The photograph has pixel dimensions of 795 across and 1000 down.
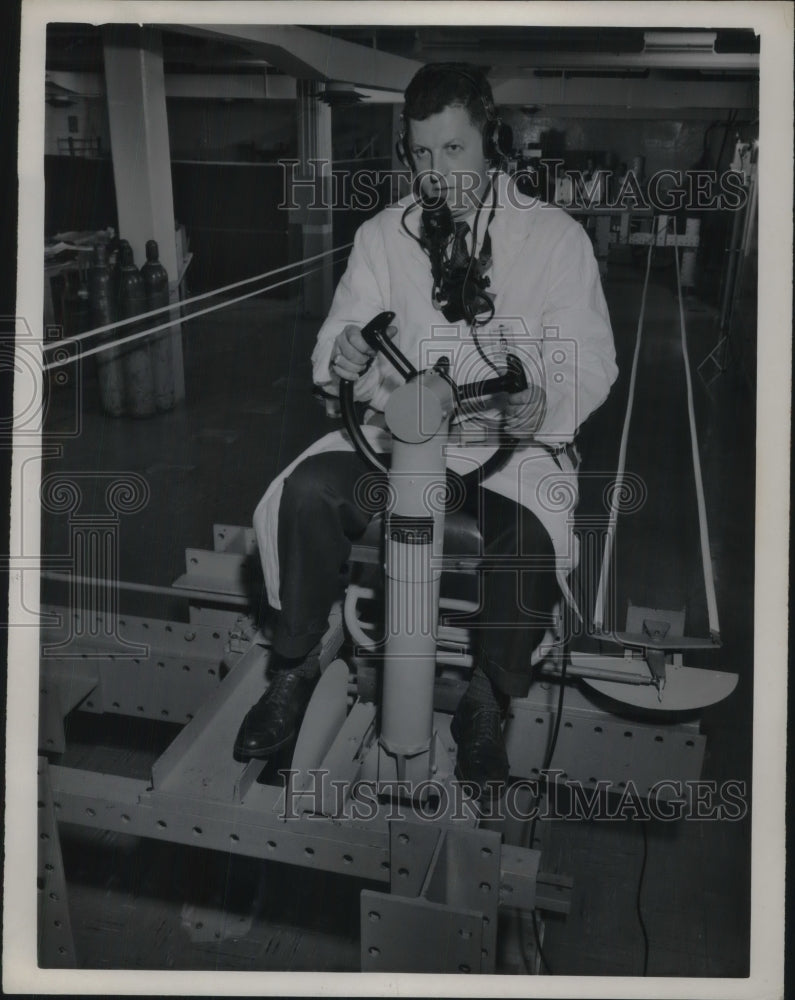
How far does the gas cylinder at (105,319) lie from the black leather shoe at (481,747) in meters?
2.08

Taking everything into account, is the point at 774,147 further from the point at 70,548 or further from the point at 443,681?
the point at 70,548

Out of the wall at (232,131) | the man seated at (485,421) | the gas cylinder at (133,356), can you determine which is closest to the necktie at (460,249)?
the man seated at (485,421)

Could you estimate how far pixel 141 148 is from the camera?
3.20 metres

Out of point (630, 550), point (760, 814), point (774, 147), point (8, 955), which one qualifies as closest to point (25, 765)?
point (8, 955)

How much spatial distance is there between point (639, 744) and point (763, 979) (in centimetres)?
36

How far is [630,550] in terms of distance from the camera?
2520 millimetres

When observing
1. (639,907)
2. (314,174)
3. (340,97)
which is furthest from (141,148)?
(639,907)

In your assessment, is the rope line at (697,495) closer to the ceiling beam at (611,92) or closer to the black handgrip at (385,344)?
the ceiling beam at (611,92)

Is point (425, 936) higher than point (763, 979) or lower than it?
higher

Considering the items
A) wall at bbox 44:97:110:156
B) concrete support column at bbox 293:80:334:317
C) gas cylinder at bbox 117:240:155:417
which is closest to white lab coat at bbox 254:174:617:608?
wall at bbox 44:97:110:156

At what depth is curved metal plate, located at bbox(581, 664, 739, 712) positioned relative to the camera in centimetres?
135

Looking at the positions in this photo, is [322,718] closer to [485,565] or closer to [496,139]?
[485,565]

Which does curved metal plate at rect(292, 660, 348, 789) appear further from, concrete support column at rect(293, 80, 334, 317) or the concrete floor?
concrete support column at rect(293, 80, 334, 317)

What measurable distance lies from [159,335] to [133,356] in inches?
10.9
